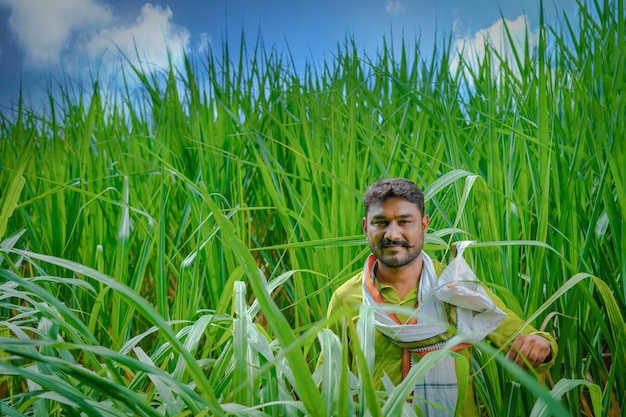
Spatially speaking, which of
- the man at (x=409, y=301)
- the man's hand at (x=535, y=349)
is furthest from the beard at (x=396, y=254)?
the man's hand at (x=535, y=349)

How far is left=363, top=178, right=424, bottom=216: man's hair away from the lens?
37.3 inches

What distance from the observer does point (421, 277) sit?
958mm

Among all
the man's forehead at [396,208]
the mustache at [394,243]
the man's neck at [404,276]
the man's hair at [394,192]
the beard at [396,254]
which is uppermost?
the man's hair at [394,192]

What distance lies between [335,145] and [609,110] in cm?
55

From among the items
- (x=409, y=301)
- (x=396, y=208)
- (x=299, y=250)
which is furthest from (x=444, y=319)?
(x=299, y=250)

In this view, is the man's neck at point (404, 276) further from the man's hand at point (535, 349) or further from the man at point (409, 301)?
the man's hand at point (535, 349)

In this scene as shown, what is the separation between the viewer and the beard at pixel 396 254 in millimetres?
928

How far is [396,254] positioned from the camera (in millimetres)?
928

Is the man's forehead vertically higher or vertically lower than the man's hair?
lower

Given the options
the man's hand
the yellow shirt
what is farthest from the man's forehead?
the man's hand

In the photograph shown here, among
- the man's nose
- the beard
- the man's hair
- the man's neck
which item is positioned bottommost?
the man's neck

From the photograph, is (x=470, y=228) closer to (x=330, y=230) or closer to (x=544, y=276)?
(x=544, y=276)

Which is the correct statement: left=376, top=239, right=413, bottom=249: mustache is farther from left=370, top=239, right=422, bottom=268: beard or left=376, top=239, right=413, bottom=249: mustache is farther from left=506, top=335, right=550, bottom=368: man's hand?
left=506, top=335, right=550, bottom=368: man's hand

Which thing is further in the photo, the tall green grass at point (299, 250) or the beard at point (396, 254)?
the beard at point (396, 254)
